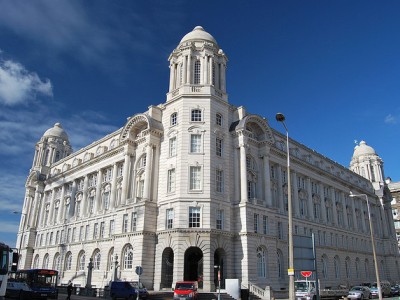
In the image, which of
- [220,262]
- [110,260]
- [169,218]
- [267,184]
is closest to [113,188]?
[110,260]

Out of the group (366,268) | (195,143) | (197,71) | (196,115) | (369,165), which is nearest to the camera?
(195,143)

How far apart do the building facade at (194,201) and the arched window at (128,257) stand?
0.57 ft

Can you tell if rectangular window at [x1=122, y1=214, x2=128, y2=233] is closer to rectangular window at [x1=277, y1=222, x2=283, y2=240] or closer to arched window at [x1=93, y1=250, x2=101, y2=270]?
arched window at [x1=93, y1=250, x2=101, y2=270]

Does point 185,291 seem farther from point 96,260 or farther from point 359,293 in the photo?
point 96,260

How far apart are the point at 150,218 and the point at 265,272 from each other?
15.5 m

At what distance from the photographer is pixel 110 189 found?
59.0 metres

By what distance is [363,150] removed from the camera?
306 feet

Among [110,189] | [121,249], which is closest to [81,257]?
[110,189]

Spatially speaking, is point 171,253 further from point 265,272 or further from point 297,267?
point 297,267

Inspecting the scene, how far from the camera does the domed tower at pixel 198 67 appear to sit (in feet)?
161

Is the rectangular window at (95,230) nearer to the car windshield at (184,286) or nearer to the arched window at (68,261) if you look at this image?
the arched window at (68,261)

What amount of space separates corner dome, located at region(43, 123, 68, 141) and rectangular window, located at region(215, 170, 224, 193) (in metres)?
53.7

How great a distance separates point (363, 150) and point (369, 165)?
14.8 feet

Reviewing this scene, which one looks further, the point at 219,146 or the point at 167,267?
the point at 219,146
